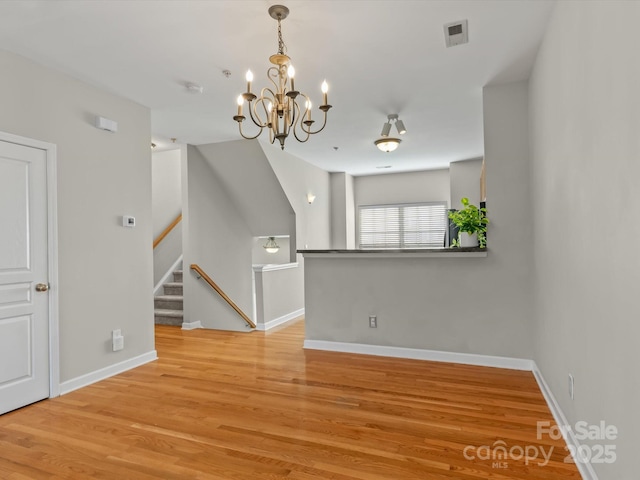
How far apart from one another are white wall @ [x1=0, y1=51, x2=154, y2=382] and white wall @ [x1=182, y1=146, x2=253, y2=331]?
1.54 meters

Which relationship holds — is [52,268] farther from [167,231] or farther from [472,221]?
[167,231]

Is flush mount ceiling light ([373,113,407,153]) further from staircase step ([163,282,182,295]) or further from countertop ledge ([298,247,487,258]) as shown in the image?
staircase step ([163,282,182,295])

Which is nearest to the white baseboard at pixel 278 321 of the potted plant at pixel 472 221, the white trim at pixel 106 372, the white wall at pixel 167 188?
the white trim at pixel 106 372

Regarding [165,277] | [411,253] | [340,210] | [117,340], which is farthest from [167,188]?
[411,253]

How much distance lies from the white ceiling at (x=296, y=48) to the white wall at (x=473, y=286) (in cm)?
70

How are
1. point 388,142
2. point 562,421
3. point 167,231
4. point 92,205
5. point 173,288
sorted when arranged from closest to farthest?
point 562,421 < point 92,205 < point 388,142 < point 173,288 < point 167,231

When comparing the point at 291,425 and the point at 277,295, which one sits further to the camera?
the point at 277,295

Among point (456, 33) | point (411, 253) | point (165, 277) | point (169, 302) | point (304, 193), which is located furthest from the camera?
point (304, 193)

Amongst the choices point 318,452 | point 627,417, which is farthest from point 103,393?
point 627,417

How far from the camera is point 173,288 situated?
260 inches

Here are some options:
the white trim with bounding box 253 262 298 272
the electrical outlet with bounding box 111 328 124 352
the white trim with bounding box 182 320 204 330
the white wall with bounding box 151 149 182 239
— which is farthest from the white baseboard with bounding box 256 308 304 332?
the white wall with bounding box 151 149 182 239

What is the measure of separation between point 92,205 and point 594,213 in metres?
3.85

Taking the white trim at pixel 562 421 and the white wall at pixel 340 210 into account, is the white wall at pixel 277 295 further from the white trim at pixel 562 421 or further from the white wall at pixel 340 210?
the white trim at pixel 562 421

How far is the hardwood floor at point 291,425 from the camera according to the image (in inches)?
81.9
